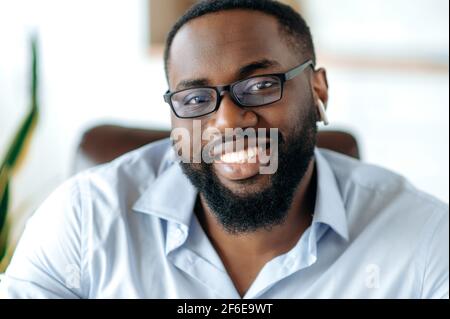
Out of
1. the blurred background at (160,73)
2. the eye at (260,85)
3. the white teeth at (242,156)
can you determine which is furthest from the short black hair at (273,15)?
the blurred background at (160,73)

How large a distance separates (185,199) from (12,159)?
0.31 meters

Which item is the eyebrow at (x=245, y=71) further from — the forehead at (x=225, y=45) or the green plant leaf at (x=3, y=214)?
the green plant leaf at (x=3, y=214)

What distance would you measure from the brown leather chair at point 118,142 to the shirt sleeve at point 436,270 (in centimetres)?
32

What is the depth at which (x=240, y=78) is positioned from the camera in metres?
0.91

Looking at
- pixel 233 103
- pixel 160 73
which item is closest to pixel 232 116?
pixel 233 103

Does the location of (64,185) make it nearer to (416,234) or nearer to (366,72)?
(416,234)

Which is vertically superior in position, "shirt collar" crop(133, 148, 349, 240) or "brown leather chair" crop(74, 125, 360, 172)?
"brown leather chair" crop(74, 125, 360, 172)

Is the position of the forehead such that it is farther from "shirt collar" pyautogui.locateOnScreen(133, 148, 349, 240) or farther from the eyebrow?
"shirt collar" pyautogui.locateOnScreen(133, 148, 349, 240)

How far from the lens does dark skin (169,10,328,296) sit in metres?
0.92

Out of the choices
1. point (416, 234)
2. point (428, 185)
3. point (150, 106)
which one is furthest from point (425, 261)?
point (150, 106)

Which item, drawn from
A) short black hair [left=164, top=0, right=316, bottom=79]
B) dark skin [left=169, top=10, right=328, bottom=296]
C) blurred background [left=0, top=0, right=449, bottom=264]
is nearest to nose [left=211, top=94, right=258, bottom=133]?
dark skin [left=169, top=10, right=328, bottom=296]

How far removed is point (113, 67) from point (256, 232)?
4.93ft

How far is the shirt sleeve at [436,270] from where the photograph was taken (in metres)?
0.98

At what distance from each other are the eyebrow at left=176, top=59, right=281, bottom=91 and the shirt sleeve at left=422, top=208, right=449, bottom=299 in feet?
1.34
